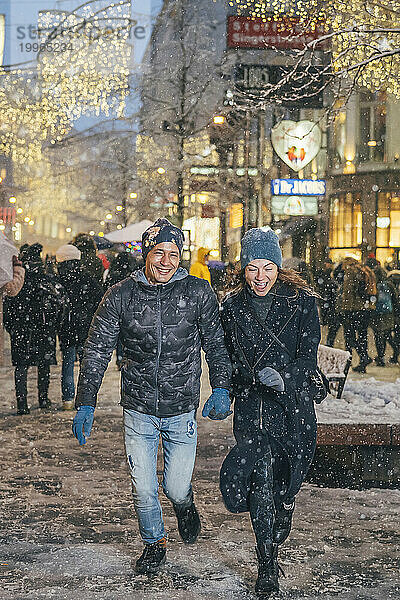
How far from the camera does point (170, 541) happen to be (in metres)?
5.97

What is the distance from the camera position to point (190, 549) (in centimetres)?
579

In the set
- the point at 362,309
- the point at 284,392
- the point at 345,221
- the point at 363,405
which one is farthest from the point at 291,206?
the point at 284,392

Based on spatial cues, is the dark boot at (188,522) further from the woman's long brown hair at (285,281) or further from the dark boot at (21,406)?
the dark boot at (21,406)

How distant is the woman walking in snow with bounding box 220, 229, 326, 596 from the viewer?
16.0 ft

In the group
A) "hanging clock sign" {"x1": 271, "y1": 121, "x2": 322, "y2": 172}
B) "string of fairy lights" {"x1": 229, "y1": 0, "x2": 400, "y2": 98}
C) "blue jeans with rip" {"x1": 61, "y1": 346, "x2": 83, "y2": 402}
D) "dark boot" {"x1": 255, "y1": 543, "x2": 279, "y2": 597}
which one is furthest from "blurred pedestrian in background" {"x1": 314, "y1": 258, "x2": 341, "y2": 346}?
"dark boot" {"x1": 255, "y1": 543, "x2": 279, "y2": 597}

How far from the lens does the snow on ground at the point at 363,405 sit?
7.96m

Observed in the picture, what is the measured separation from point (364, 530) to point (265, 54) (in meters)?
25.9

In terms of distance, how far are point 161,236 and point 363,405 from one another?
4110mm

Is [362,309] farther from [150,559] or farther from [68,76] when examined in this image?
[68,76]

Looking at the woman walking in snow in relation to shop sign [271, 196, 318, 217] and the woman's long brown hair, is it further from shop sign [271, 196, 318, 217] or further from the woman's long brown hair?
shop sign [271, 196, 318, 217]

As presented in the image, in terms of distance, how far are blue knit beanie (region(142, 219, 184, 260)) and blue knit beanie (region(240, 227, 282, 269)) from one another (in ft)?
1.33

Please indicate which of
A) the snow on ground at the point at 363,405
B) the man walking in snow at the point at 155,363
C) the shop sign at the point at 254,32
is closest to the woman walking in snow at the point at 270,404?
the man walking in snow at the point at 155,363

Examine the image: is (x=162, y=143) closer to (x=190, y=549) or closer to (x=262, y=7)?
(x=262, y=7)

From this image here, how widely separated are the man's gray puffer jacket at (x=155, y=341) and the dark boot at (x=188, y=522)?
2.00 ft
